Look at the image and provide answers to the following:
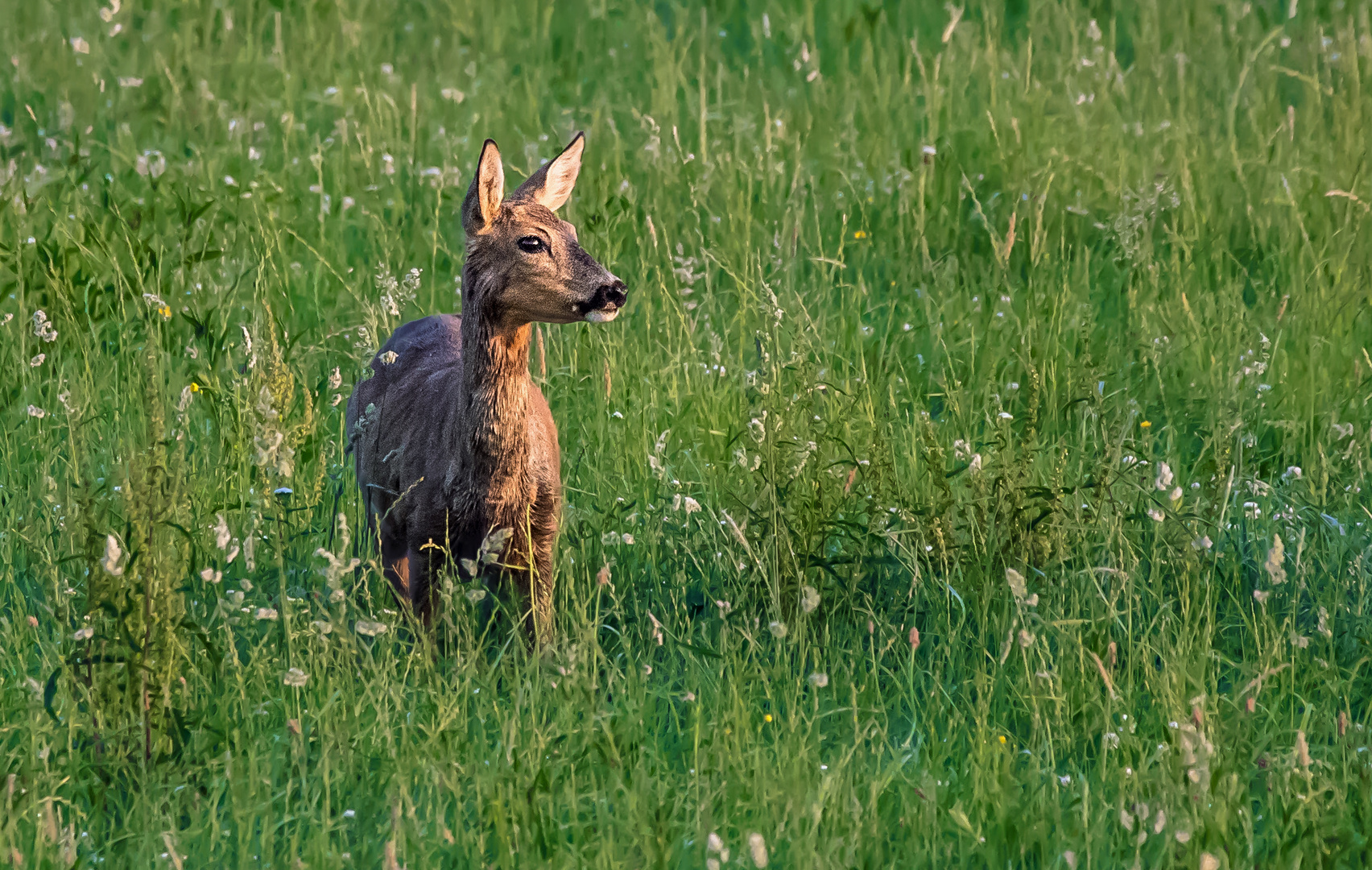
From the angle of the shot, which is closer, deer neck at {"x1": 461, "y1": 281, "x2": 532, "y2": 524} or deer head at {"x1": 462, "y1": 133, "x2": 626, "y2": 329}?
deer head at {"x1": 462, "y1": 133, "x2": 626, "y2": 329}

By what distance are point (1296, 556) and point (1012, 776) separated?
1471 mm

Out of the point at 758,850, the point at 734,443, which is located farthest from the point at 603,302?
the point at 758,850

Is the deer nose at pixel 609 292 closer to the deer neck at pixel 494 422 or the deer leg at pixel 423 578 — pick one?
the deer neck at pixel 494 422

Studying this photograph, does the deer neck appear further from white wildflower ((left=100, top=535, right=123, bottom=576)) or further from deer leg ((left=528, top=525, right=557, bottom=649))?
white wildflower ((left=100, top=535, right=123, bottom=576))

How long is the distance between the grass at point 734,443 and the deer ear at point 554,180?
2.89ft

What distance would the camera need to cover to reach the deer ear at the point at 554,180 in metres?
4.87

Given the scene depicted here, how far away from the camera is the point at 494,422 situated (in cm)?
467

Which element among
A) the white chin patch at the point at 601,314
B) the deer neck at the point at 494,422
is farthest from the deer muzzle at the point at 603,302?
the deer neck at the point at 494,422

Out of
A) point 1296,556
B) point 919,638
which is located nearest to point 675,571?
point 919,638

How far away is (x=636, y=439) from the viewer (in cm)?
573

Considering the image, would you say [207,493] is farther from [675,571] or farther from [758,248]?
[758,248]

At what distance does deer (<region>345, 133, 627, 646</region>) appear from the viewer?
4.54 m

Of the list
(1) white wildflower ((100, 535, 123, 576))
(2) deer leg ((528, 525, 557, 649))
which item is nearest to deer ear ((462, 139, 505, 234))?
(2) deer leg ((528, 525, 557, 649))

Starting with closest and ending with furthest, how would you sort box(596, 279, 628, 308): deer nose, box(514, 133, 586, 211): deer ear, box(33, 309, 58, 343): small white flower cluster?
box(596, 279, 628, 308): deer nose < box(514, 133, 586, 211): deer ear < box(33, 309, 58, 343): small white flower cluster
